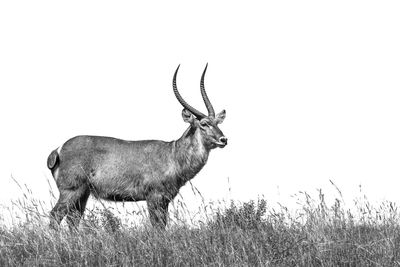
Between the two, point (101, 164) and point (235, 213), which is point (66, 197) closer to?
point (101, 164)

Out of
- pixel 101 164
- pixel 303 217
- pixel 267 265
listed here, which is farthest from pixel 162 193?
pixel 267 265

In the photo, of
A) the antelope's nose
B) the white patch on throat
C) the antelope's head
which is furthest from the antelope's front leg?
the antelope's nose

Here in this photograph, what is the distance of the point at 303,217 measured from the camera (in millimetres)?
9695

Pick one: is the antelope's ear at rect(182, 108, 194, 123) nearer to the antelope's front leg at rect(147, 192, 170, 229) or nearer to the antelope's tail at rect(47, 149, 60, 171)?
the antelope's front leg at rect(147, 192, 170, 229)

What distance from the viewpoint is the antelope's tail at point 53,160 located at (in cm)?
1279

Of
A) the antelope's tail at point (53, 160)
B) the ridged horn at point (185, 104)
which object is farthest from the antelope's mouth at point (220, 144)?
the antelope's tail at point (53, 160)

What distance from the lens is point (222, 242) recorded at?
8773 millimetres

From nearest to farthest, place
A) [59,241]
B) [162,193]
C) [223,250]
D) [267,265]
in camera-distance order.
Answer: [267,265] → [223,250] → [59,241] → [162,193]

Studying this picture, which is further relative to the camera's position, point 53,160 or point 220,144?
point 53,160

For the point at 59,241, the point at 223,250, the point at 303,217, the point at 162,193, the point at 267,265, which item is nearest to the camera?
the point at 267,265

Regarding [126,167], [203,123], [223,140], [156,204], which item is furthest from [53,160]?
[223,140]

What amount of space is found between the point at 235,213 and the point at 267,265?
2.40 meters

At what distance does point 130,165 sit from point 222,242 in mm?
4197

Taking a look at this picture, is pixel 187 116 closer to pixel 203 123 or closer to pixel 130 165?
pixel 203 123
